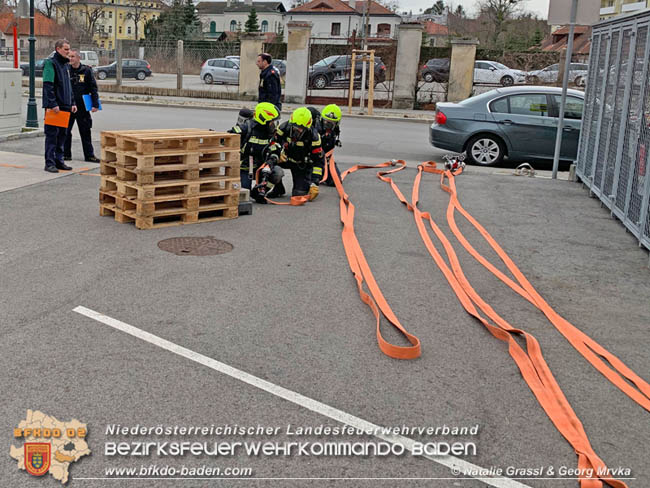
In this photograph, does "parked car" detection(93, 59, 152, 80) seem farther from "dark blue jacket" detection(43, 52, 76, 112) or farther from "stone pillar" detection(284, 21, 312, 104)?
"dark blue jacket" detection(43, 52, 76, 112)

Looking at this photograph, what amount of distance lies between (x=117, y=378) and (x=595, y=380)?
3.07 meters

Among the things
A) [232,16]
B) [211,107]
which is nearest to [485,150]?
[211,107]

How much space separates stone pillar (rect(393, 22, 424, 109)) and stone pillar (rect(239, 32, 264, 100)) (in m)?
5.95

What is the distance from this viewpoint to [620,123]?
10242mm

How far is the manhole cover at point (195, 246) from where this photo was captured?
7.49 metres

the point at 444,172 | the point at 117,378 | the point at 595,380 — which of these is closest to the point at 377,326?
the point at 595,380

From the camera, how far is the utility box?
1525 centimetres

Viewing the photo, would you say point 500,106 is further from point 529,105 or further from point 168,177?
point 168,177

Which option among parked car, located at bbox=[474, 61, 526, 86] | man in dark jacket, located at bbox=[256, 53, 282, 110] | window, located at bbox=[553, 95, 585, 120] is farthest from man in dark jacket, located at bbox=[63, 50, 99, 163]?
parked car, located at bbox=[474, 61, 526, 86]

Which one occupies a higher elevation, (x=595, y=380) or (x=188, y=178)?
(x=188, y=178)

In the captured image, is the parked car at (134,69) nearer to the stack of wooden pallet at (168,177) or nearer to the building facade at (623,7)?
the building facade at (623,7)

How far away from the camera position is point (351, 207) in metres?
9.98

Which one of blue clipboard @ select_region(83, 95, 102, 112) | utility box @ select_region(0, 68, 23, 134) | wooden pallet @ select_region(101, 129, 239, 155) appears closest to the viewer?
wooden pallet @ select_region(101, 129, 239, 155)

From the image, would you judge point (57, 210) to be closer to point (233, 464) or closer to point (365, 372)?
point (365, 372)
